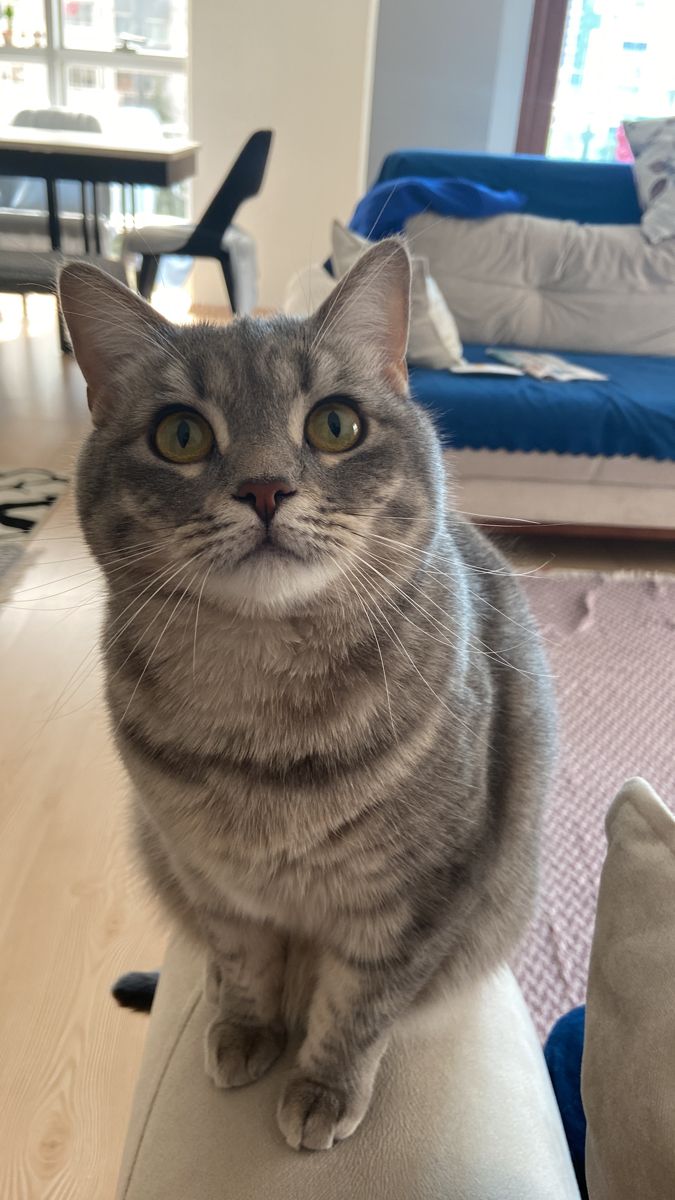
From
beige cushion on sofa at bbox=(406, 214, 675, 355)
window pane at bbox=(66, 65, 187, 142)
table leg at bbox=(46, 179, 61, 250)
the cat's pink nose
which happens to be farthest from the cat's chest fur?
window pane at bbox=(66, 65, 187, 142)

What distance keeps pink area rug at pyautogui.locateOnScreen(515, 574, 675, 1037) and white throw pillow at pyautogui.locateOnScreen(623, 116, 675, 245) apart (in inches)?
58.5

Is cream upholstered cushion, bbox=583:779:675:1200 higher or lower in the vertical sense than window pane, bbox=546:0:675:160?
lower

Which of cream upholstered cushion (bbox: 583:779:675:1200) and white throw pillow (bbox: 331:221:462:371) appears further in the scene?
white throw pillow (bbox: 331:221:462:371)

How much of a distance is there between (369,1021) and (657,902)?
43 cm

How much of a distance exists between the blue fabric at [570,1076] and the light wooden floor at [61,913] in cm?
62

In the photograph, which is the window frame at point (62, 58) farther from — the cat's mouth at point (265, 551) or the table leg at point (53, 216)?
the cat's mouth at point (265, 551)

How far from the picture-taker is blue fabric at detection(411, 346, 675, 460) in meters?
2.51

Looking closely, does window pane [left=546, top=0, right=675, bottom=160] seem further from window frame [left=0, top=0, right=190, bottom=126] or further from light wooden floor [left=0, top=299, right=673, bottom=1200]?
light wooden floor [left=0, top=299, right=673, bottom=1200]

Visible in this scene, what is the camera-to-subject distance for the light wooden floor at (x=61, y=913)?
115cm

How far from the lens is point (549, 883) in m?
1.61

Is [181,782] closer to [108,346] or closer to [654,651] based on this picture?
[108,346]

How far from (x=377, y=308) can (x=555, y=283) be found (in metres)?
2.72

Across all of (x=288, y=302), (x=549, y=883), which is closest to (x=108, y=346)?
(x=549, y=883)

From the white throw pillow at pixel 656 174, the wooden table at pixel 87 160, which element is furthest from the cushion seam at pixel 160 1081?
the wooden table at pixel 87 160
